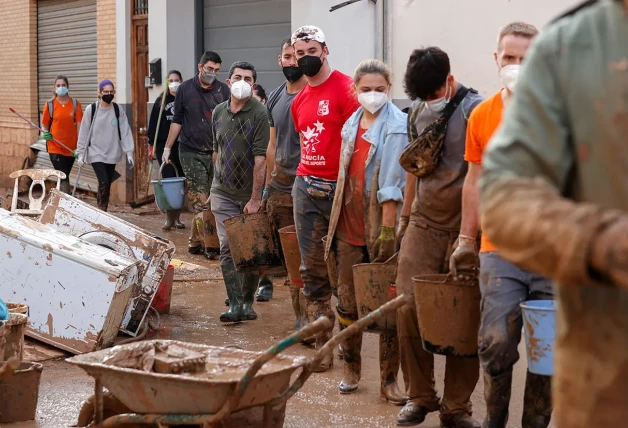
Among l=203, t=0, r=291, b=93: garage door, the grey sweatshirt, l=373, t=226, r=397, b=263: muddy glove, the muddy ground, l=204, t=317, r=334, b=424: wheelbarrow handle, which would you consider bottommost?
the muddy ground

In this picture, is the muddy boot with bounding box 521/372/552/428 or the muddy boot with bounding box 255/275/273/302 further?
the muddy boot with bounding box 255/275/273/302

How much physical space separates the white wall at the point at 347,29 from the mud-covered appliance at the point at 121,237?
174 inches

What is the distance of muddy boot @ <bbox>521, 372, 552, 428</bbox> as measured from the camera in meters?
4.67

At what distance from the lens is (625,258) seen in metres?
1.85

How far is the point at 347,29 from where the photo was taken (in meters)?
11.7

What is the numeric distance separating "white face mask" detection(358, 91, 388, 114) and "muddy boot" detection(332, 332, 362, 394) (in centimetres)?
139

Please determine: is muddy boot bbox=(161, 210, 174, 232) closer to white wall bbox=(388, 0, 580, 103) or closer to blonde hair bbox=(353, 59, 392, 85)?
white wall bbox=(388, 0, 580, 103)

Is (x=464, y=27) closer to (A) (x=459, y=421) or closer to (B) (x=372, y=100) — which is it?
(B) (x=372, y=100)

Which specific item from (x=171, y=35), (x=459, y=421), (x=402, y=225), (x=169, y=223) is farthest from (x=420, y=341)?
(x=171, y=35)

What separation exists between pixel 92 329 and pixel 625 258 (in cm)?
532

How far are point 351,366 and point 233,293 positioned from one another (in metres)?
2.27

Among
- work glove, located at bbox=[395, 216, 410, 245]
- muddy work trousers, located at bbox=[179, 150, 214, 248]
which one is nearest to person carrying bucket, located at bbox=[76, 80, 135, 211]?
muddy work trousers, located at bbox=[179, 150, 214, 248]

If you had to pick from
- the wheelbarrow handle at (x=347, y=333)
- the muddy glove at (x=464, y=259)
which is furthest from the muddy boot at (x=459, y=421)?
the wheelbarrow handle at (x=347, y=333)

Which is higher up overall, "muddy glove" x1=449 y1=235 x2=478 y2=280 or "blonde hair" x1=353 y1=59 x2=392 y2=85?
"blonde hair" x1=353 y1=59 x2=392 y2=85
